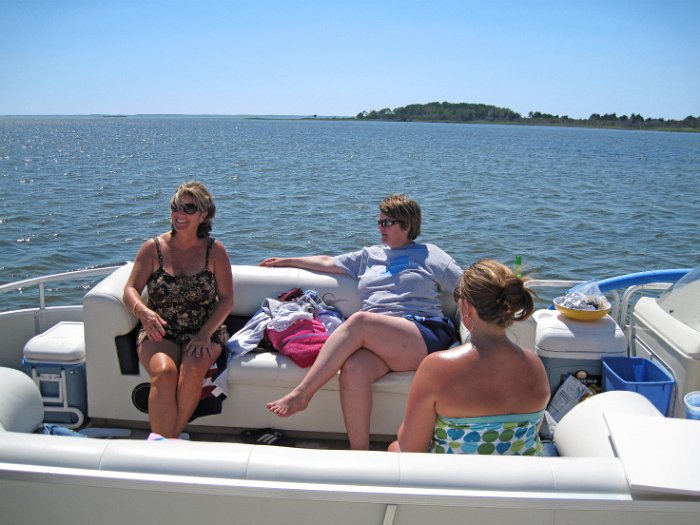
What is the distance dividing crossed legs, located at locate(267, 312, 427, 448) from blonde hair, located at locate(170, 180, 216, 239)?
0.92 meters

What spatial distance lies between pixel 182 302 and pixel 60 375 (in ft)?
2.45

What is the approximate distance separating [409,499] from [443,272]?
190 cm

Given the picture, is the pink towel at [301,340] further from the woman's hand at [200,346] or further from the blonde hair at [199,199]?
the blonde hair at [199,199]

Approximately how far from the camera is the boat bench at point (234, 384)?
10.0 ft

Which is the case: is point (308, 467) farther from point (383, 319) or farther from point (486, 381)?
point (383, 319)

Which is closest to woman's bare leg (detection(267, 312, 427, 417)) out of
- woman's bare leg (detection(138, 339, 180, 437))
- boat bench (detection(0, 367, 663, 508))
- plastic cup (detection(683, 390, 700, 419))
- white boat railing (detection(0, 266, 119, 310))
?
woman's bare leg (detection(138, 339, 180, 437))

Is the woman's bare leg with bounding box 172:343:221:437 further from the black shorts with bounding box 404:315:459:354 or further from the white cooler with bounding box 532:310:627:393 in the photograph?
the white cooler with bounding box 532:310:627:393

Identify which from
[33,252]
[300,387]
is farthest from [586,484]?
[33,252]

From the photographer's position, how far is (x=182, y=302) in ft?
10.4

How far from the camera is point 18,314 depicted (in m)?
3.67

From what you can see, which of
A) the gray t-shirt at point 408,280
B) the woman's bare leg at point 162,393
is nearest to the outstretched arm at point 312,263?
the gray t-shirt at point 408,280

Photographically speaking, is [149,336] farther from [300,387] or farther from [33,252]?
[33,252]

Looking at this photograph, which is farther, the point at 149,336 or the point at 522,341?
the point at 522,341

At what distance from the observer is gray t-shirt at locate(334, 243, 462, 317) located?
332cm
